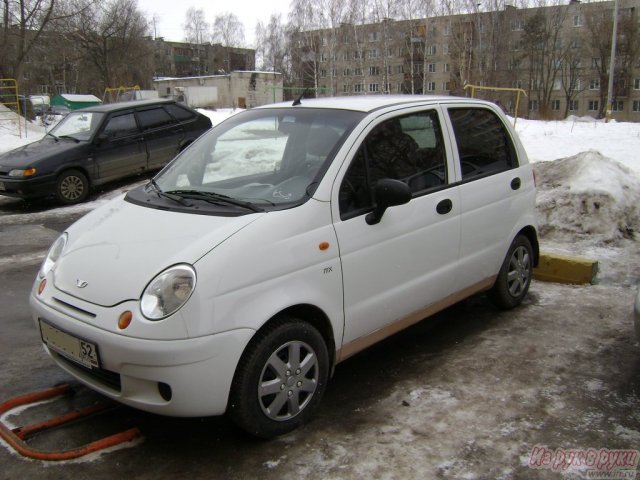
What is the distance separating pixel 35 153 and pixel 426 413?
925 cm

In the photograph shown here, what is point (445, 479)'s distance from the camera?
2.82 m

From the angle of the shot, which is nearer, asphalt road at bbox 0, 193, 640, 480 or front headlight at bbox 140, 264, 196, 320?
front headlight at bbox 140, 264, 196, 320

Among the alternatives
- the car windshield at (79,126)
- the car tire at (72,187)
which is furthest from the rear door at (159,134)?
the car tire at (72,187)

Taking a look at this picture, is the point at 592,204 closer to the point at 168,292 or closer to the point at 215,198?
the point at 215,198

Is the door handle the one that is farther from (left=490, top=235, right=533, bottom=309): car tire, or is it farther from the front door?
(left=490, top=235, right=533, bottom=309): car tire

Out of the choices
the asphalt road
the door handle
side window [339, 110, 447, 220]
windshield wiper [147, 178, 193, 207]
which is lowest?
the asphalt road

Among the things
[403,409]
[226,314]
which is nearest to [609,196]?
[403,409]

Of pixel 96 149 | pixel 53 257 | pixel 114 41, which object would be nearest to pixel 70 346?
pixel 53 257

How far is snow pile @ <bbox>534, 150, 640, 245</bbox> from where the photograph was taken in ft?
23.1

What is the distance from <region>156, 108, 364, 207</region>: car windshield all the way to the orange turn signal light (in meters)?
0.91

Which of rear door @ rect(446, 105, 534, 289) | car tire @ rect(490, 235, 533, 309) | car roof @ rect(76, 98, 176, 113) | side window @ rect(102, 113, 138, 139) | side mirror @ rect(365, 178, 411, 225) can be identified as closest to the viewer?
side mirror @ rect(365, 178, 411, 225)

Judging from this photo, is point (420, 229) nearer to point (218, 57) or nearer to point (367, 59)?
point (367, 59)

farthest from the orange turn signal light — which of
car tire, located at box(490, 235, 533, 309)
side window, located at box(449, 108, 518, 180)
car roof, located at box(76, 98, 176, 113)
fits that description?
car roof, located at box(76, 98, 176, 113)

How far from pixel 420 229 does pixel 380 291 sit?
1.77 ft
